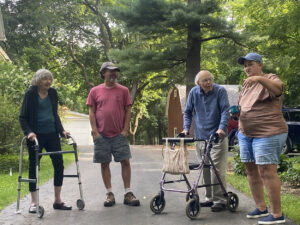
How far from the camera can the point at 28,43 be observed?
32.8 m

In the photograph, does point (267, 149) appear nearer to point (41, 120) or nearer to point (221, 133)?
point (221, 133)

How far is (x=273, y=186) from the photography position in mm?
5051

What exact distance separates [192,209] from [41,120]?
235 cm

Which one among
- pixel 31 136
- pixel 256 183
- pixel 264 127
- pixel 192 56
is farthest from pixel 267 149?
pixel 192 56

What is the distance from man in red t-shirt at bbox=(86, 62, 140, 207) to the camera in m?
6.64

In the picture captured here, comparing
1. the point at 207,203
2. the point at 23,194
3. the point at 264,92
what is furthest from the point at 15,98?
the point at 264,92

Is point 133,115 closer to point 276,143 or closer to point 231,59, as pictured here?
point 231,59

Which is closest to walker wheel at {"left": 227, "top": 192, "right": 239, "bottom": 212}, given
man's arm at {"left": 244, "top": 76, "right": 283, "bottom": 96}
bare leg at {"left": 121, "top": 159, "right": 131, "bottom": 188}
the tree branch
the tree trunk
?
bare leg at {"left": 121, "top": 159, "right": 131, "bottom": 188}

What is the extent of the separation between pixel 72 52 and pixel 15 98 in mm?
22513

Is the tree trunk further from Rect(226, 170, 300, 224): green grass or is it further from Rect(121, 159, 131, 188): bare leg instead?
Rect(121, 159, 131, 188): bare leg

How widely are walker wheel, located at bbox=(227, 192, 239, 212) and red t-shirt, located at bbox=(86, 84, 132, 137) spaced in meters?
1.85

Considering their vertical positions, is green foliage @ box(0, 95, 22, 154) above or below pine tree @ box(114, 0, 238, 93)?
below

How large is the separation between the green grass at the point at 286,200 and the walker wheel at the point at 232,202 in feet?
2.02

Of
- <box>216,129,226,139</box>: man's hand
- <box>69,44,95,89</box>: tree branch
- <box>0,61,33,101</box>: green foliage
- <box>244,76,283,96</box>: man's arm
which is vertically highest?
<box>69,44,95,89</box>: tree branch
